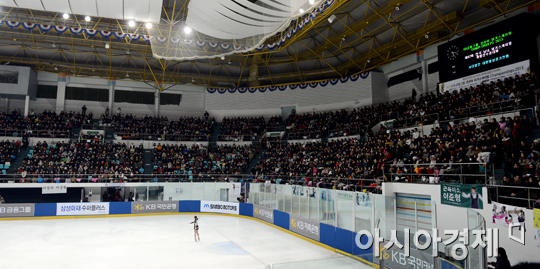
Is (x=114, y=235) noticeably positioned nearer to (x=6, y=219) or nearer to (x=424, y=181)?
(x=6, y=219)

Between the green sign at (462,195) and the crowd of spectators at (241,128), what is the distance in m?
26.7

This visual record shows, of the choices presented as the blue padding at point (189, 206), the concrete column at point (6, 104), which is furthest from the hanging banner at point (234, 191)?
the concrete column at point (6, 104)

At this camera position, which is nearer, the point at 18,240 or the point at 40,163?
the point at 18,240

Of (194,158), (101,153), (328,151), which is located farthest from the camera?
(194,158)

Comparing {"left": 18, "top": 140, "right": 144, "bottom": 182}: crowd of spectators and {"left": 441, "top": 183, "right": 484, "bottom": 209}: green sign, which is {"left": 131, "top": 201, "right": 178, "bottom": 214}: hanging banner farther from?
{"left": 441, "top": 183, "right": 484, "bottom": 209}: green sign

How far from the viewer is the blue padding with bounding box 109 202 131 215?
88.1 ft

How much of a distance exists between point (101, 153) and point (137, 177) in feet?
17.4

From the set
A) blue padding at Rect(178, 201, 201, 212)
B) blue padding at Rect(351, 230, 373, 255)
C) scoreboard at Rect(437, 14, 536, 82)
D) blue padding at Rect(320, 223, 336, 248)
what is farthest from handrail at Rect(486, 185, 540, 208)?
blue padding at Rect(178, 201, 201, 212)

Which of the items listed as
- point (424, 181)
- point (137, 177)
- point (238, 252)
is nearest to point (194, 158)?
point (137, 177)

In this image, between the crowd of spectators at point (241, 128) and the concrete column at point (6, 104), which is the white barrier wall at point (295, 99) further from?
the concrete column at point (6, 104)

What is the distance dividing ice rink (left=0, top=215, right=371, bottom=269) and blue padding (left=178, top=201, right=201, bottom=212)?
3982mm

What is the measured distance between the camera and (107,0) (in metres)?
16.1

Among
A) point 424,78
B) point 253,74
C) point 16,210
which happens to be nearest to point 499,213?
point 424,78

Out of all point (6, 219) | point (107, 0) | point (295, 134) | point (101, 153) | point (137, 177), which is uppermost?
point (107, 0)
